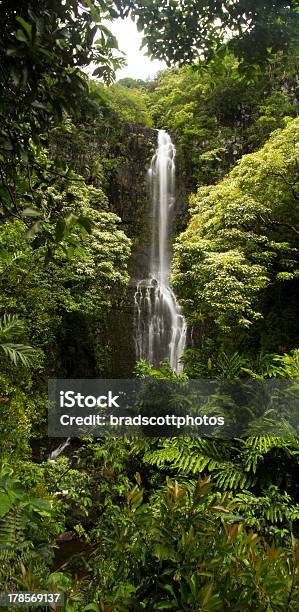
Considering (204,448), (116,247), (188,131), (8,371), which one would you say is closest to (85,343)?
(116,247)

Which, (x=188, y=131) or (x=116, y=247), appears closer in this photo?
(x=116, y=247)

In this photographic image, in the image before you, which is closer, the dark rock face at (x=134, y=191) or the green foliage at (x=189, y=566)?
the green foliage at (x=189, y=566)

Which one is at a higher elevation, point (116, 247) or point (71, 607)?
point (116, 247)

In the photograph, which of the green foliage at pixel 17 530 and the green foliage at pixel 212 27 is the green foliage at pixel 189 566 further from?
the green foliage at pixel 212 27

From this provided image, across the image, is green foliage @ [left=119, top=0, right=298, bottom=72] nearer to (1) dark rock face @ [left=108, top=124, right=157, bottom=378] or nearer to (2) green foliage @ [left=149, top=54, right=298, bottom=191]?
(1) dark rock face @ [left=108, top=124, right=157, bottom=378]

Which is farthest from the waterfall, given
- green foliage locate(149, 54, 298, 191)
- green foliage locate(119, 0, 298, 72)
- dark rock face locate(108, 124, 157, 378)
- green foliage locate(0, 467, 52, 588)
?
green foliage locate(0, 467, 52, 588)

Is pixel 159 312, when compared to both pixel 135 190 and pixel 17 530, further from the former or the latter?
pixel 17 530

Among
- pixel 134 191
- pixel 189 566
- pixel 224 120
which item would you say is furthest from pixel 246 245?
pixel 224 120

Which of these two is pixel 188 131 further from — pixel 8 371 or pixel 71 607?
pixel 71 607

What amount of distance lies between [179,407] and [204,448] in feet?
1.81

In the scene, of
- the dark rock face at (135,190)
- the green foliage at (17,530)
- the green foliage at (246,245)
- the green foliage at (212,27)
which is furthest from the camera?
the dark rock face at (135,190)

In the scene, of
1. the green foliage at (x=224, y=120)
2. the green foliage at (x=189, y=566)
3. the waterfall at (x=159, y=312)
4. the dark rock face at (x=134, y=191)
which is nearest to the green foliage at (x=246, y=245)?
the waterfall at (x=159, y=312)

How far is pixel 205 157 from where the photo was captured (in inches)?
585

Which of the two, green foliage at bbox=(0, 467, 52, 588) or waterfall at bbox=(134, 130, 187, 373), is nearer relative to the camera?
green foliage at bbox=(0, 467, 52, 588)
